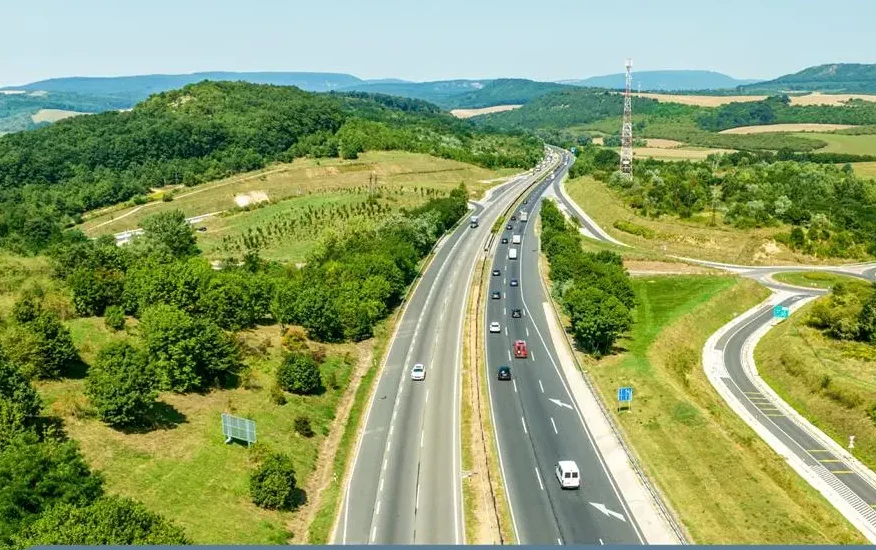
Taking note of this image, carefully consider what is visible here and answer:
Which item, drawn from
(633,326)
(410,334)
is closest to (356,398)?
(410,334)

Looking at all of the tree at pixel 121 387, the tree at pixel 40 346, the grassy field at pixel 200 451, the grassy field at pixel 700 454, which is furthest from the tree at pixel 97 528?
the grassy field at pixel 700 454

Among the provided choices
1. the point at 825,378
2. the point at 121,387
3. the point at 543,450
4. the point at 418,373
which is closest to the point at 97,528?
the point at 121,387

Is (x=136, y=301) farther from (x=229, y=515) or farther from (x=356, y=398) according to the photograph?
(x=229, y=515)

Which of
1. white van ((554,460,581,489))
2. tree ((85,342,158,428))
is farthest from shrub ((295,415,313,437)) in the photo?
white van ((554,460,581,489))

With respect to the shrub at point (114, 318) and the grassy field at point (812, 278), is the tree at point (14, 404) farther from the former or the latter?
the grassy field at point (812, 278)

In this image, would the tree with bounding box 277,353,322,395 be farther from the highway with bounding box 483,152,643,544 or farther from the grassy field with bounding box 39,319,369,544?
the highway with bounding box 483,152,643,544

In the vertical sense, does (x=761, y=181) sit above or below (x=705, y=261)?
above
